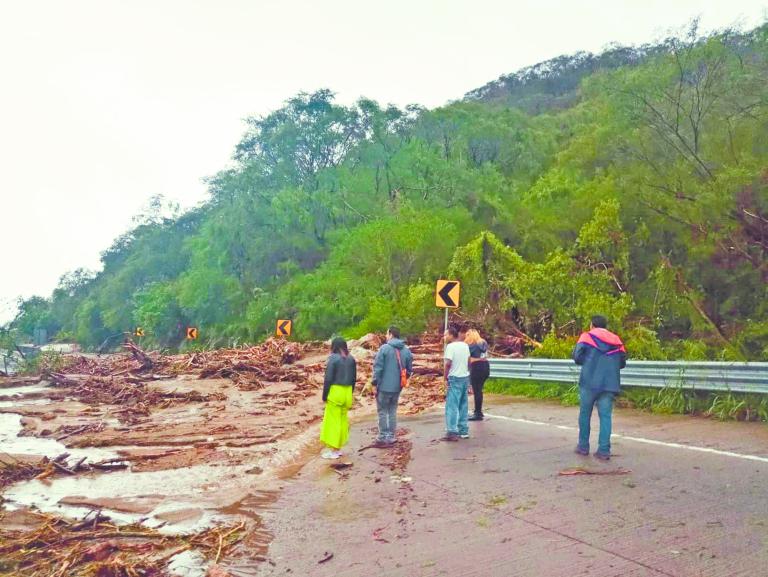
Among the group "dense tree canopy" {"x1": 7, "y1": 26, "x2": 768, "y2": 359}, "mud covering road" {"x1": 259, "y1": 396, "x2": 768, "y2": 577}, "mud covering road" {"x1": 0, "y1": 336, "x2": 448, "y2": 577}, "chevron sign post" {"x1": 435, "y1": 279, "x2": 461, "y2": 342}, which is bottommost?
"mud covering road" {"x1": 0, "y1": 336, "x2": 448, "y2": 577}

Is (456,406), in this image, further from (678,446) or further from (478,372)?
(678,446)

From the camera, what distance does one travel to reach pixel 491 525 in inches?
242

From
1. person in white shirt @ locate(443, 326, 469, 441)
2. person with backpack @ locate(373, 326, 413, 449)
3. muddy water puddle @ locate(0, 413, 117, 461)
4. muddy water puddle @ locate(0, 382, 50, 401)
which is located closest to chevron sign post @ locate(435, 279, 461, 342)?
person in white shirt @ locate(443, 326, 469, 441)

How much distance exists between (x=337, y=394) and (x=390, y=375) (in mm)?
973

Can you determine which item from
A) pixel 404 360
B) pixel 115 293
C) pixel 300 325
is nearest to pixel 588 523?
pixel 404 360

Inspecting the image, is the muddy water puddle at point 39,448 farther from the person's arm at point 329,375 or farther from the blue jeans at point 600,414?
the blue jeans at point 600,414

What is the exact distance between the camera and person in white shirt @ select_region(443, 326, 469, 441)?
10.5m

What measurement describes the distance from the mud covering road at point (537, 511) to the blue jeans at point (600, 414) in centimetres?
25

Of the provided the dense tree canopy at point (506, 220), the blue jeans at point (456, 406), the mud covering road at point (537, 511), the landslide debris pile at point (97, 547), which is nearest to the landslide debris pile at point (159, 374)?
the dense tree canopy at point (506, 220)

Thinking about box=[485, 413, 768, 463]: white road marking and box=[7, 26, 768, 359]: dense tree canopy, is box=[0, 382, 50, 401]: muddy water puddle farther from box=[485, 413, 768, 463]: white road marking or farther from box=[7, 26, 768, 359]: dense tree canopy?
box=[485, 413, 768, 463]: white road marking

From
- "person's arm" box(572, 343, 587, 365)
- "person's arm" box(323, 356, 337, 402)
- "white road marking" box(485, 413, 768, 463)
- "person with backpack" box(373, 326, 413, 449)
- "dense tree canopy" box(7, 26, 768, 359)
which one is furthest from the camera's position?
"dense tree canopy" box(7, 26, 768, 359)

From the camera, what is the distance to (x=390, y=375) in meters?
10.3

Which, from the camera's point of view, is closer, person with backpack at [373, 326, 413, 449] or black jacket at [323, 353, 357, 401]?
black jacket at [323, 353, 357, 401]

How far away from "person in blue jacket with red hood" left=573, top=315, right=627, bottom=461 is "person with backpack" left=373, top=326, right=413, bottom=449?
111 inches
